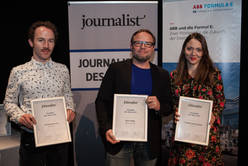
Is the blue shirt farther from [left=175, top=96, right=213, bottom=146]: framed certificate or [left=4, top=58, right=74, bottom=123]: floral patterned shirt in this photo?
[left=4, top=58, right=74, bottom=123]: floral patterned shirt

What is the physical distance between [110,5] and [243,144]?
297 centimetres

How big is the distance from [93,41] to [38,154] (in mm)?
1921

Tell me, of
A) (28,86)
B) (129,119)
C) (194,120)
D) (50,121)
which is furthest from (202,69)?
(28,86)

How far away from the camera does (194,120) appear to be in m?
2.13

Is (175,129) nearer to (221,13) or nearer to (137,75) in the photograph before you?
(137,75)

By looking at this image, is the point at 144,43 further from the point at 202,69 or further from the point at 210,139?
the point at 210,139

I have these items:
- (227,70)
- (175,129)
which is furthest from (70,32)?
(227,70)

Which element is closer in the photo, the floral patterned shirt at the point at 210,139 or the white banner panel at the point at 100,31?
the floral patterned shirt at the point at 210,139

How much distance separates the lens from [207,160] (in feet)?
7.10

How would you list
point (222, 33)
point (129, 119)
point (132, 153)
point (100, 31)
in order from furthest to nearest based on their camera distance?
point (100, 31), point (222, 33), point (132, 153), point (129, 119)

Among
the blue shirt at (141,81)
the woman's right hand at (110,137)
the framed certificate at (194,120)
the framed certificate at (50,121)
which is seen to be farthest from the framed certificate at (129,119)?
the framed certificate at (50,121)

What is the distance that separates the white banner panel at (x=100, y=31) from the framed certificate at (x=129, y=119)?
154 centimetres

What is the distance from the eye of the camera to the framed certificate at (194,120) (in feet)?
6.86

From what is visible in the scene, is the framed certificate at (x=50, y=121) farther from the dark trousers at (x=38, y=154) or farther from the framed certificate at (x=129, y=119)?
the framed certificate at (x=129, y=119)
